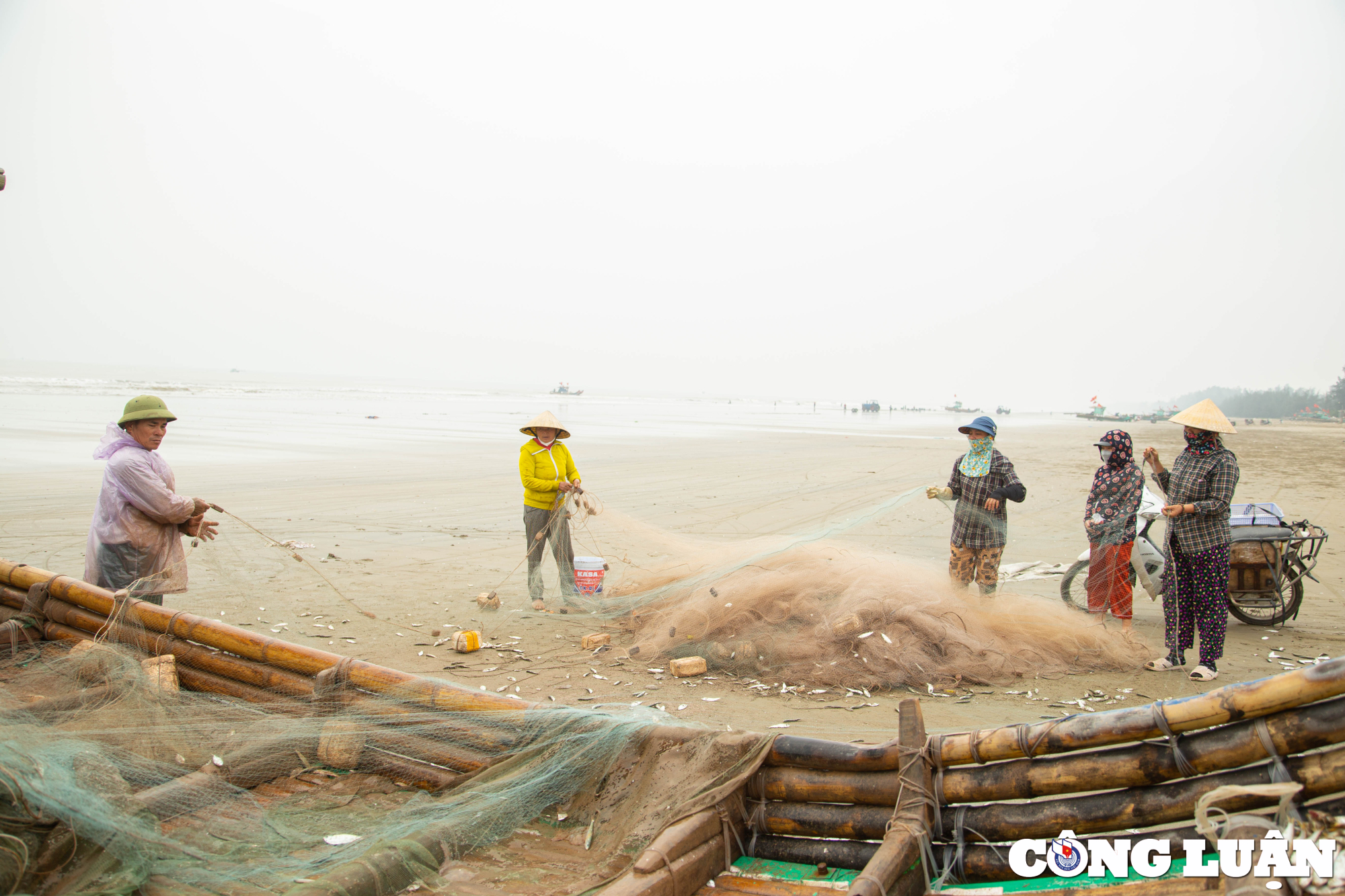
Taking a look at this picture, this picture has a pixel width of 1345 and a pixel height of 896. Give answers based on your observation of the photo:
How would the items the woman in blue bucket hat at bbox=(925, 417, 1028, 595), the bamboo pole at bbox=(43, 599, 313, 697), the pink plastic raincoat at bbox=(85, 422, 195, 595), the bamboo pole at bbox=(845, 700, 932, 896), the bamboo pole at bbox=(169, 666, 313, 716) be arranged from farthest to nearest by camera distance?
the woman in blue bucket hat at bbox=(925, 417, 1028, 595) < the pink plastic raincoat at bbox=(85, 422, 195, 595) < the bamboo pole at bbox=(43, 599, 313, 697) < the bamboo pole at bbox=(169, 666, 313, 716) < the bamboo pole at bbox=(845, 700, 932, 896)

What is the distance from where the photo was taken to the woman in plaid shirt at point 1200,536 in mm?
4922

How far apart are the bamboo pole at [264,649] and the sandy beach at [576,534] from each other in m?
1.00

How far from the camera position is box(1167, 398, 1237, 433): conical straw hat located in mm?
4867

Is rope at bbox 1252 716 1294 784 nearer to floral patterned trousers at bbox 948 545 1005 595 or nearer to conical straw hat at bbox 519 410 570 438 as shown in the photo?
floral patterned trousers at bbox 948 545 1005 595

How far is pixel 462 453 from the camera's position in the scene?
65.6ft

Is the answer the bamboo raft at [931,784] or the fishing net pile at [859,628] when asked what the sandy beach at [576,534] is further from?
the bamboo raft at [931,784]

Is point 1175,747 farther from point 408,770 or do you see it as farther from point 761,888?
point 408,770

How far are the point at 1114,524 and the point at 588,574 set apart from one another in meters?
4.09

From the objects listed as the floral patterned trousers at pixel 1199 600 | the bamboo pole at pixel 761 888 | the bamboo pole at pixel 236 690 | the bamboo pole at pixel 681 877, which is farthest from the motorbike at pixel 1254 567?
the bamboo pole at pixel 236 690

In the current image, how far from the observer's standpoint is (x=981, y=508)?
600 cm

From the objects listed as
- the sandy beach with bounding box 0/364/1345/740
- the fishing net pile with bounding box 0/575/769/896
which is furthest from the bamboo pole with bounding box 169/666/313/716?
the sandy beach with bounding box 0/364/1345/740

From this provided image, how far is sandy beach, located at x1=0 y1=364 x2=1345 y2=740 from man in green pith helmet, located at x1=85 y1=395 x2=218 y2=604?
684 millimetres

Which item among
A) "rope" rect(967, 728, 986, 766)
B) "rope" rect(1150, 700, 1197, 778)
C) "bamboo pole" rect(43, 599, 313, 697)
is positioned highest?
"rope" rect(1150, 700, 1197, 778)

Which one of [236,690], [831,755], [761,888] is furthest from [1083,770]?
[236,690]
